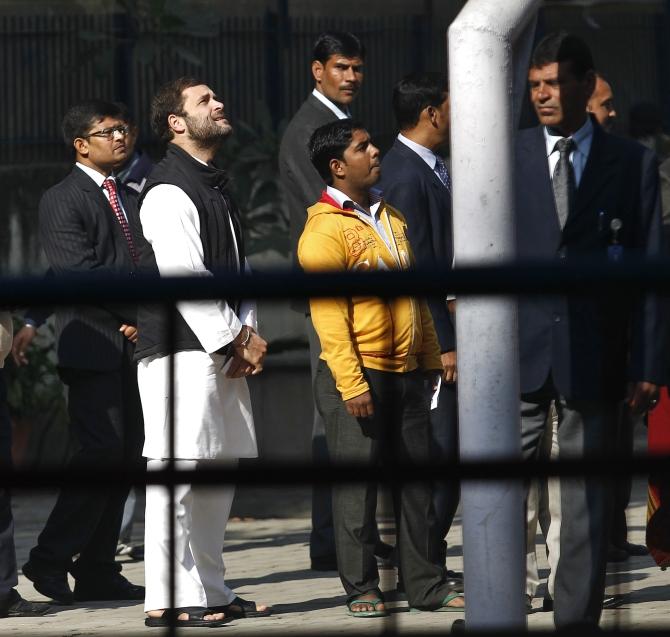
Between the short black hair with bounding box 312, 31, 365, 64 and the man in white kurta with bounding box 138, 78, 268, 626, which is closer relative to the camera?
the man in white kurta with bounding box 138, 78, 268, 626

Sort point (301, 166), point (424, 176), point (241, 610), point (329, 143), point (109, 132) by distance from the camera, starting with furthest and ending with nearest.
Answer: point (301, 166)
point (109, 132)
point (424, 176)
point (329, 143)
point (241, 610)

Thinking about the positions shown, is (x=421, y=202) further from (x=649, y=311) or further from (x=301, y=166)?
(x=649, y=311)

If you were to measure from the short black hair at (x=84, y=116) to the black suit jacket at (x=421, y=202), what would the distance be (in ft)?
4.23

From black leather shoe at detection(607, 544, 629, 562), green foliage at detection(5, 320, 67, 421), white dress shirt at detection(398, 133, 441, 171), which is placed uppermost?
white dress shirt at detection(398, 133, 441, 171)

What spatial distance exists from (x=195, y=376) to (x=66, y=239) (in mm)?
3736

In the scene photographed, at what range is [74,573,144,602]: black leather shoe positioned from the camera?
6.57 metres

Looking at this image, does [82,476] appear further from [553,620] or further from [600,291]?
[553,620]

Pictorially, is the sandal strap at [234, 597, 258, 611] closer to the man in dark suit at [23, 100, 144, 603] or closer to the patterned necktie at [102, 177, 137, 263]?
the man in dark suit at [23, 100, 144, 603]

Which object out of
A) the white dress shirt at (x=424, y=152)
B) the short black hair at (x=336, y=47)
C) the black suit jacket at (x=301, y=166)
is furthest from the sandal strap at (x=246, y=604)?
the short black hair at (x=336, y=47)

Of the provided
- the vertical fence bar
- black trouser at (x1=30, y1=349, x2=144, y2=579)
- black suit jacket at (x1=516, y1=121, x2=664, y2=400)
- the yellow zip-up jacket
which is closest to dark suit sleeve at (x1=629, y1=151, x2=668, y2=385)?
black suit jacket at (x1=516, y1=121, x2=664, y2=400)

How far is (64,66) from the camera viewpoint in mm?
12375

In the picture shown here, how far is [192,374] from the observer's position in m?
3.31

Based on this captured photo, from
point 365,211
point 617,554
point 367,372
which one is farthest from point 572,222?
point 617,554

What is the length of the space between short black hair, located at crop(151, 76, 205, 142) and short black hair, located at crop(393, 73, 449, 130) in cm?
94
